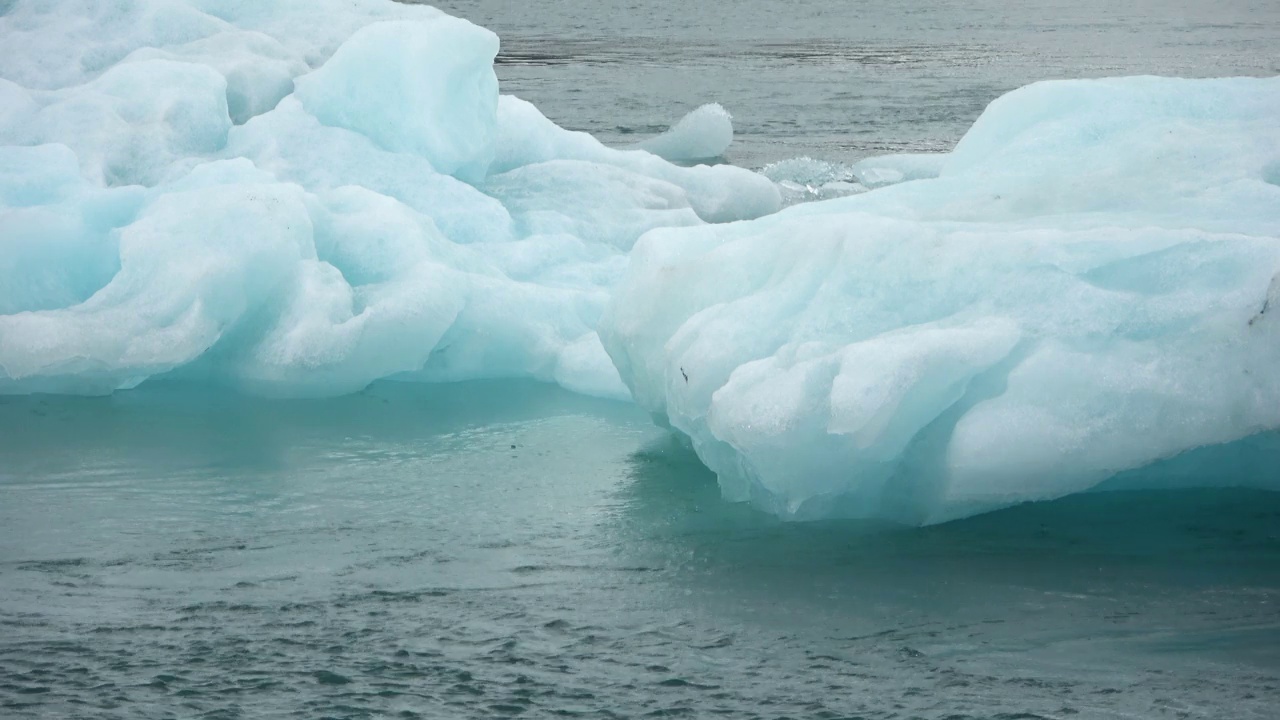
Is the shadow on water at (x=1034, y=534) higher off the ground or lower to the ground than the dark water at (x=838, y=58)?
lower

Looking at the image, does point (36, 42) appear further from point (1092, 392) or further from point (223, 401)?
point (1092, 392)

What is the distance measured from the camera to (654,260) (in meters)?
4.59

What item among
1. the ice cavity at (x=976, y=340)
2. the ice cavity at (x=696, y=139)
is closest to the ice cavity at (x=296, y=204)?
the ice cavity at (x=976, y=340)

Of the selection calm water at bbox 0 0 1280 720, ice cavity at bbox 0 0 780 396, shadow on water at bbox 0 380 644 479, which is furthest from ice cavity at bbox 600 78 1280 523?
ice cavity at bbox 0 0 780 396

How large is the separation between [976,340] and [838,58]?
1477 cm

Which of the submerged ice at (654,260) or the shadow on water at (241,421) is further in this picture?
the shadow on water at (241,421)

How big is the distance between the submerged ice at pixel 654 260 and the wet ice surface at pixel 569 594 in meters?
0.26

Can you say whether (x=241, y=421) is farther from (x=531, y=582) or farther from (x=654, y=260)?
(x=531, y=582)

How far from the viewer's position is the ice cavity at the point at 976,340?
3.64 m

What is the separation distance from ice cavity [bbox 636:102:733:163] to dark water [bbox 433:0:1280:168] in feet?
1.08

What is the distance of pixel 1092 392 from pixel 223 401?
3317 millimetres

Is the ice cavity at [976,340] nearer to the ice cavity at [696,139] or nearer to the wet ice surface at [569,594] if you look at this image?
the wet ice surface at [569,594]

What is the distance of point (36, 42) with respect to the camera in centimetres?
744

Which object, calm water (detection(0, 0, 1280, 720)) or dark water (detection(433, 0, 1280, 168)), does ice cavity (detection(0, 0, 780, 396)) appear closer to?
calm water (detection(0, 0, 1280, 720))
